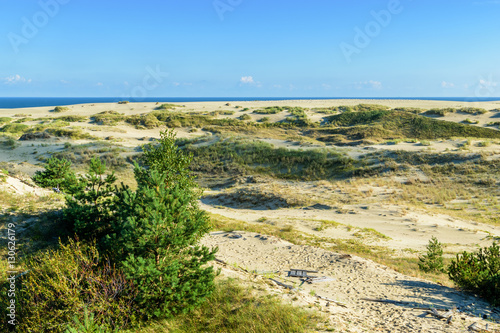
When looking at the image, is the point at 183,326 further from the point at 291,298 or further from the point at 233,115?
the point at 233,115

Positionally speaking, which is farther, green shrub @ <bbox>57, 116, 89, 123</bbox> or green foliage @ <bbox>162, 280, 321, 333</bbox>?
green shrub @ <bbox>57, 116, 89, 123</bbox>

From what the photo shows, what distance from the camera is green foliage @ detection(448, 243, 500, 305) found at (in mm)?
9078

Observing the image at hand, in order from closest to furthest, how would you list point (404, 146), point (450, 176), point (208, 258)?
point (208, 258) → point (450, 176) → point (404, 146)

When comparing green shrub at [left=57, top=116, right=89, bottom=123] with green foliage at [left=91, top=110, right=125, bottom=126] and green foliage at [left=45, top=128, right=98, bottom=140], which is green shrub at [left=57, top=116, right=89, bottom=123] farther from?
green foliage at [left=45, top=128, right=98, bottom=140]

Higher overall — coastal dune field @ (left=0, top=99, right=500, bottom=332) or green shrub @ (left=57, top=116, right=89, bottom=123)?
green shrub @ (left=57, top=116, right=89, bottom=123)

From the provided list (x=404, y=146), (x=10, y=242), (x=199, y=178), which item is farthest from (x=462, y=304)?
(x=404, y=146)

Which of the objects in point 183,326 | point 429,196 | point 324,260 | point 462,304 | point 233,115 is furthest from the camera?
point 233,115

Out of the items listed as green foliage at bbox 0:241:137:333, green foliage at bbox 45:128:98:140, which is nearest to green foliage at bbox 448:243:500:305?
green foliage at bbox 0:241:137:333

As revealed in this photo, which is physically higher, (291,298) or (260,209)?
(291,298)

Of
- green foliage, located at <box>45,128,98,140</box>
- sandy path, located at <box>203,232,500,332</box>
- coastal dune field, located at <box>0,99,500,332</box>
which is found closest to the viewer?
sandy path, located at <box>203,232,500,332</box>

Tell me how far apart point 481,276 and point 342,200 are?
14.9 metres

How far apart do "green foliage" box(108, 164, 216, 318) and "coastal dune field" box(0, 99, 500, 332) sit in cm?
260

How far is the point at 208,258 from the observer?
26.2ft

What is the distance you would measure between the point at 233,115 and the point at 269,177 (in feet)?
138
